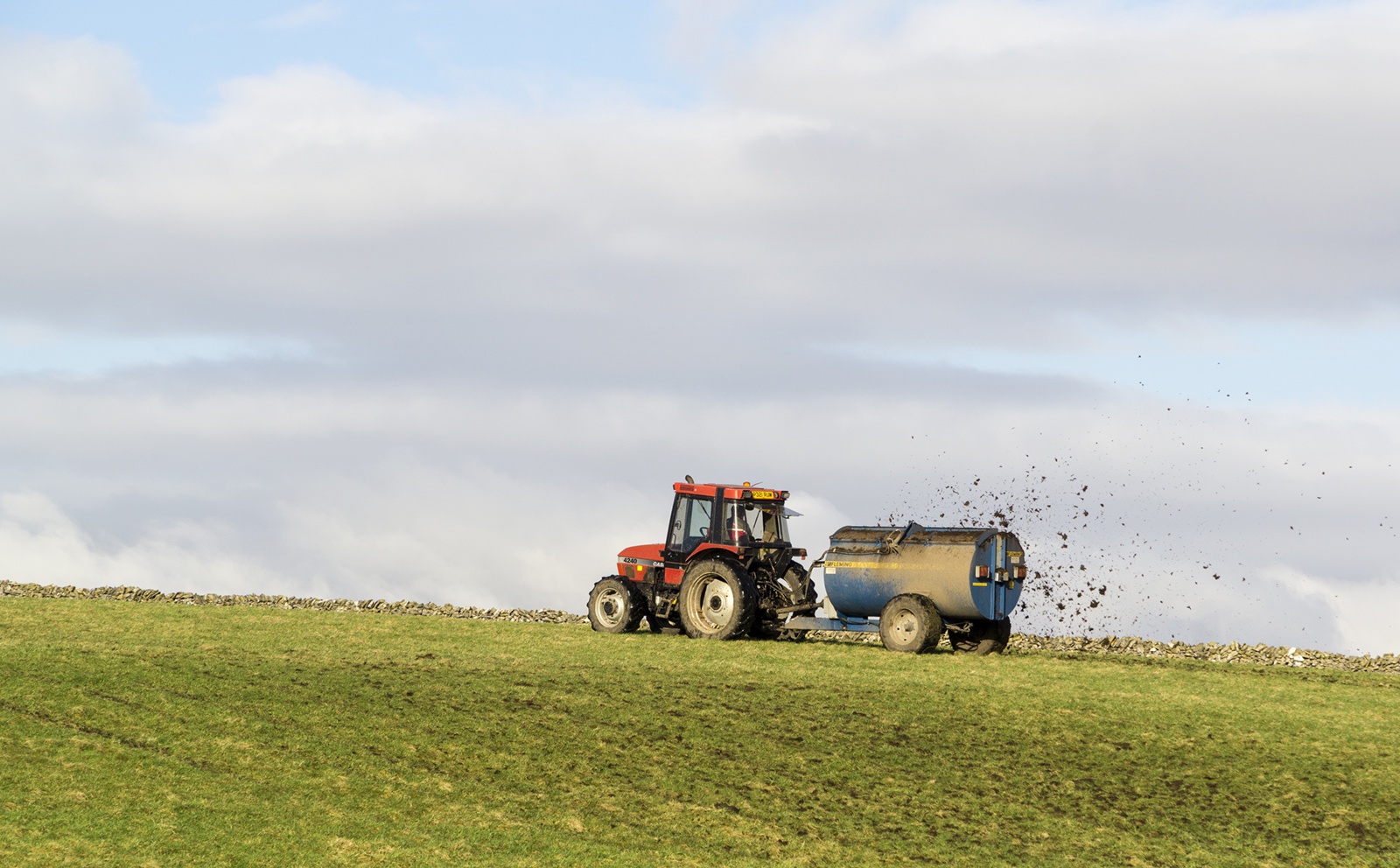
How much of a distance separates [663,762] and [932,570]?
865 centimetres

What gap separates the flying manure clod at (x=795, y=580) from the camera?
66.3 ft

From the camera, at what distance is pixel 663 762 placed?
12664 millimetres

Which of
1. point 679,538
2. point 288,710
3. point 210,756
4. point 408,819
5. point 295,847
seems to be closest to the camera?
point 295,847

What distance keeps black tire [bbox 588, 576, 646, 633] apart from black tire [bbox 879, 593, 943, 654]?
15.8 ft

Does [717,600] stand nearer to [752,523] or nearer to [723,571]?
[723,571]

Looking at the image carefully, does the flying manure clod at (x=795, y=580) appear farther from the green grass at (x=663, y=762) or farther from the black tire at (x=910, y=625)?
the green grass at (x=663, y=762)

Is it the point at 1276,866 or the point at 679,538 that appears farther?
the point at 679,538

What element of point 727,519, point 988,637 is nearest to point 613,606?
point 727,519

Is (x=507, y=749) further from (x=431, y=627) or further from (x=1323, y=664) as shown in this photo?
(x=1323, y=664)

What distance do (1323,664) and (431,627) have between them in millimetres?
16267

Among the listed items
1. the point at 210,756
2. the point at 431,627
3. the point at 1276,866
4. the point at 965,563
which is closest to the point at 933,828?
the point at 1276,866

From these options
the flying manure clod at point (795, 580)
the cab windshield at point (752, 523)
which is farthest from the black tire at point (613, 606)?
the cab windshield at point (752, 523)

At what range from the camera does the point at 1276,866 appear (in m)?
10.9

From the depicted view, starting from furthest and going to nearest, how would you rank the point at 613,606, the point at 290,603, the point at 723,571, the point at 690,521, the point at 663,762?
the point at 290,603 → the point at 613,606 → the point at 690,521 → the point at 723,571 → the point at 663,762
